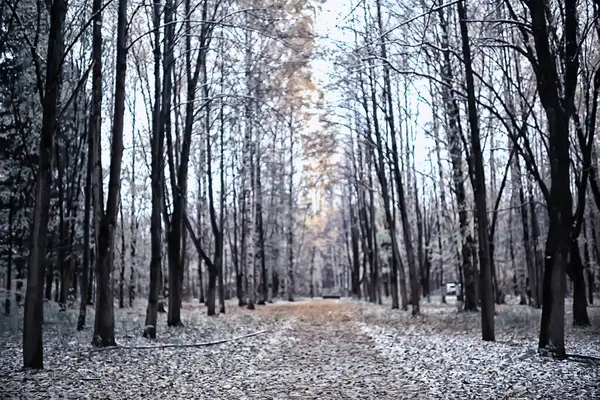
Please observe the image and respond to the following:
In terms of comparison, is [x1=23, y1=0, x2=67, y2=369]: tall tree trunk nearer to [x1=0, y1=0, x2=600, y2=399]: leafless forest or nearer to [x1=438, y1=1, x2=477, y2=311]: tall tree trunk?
[x1=0, y1=0, x2=600, y2=399]: leafless forest

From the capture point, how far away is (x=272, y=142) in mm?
34656

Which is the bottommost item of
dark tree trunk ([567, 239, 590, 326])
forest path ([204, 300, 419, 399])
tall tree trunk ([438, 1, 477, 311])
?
forest path ([204, 300, 419, 399])

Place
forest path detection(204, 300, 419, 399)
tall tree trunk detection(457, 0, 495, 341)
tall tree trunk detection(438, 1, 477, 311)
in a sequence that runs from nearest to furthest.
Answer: forest path detection(204, 300, 419, 399)
tall tree trunk detection(457, 0, 495, 341)
tall tree trunk detection(438, 1, 477, 311)

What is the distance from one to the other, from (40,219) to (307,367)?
198 inches

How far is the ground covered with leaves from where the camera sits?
6.80 m

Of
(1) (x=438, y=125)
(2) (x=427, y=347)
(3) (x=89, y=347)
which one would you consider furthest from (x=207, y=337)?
(1) (x=438, y=125)

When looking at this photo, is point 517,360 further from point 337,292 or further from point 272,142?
point 337,292

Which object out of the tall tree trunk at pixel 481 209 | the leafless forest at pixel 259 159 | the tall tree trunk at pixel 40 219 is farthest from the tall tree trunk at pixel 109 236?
the tall tree trunk at pixel 481 209

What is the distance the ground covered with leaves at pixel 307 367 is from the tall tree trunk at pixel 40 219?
0.47 metres

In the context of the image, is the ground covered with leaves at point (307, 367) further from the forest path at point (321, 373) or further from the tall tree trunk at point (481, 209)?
the tall tree trunk at point (481, 209)

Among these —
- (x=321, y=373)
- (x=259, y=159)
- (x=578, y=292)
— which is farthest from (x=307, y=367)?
(x=259, y=159)

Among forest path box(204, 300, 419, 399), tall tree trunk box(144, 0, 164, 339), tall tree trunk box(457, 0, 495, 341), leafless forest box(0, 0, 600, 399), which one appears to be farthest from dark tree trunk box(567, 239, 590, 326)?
tall tree trunk box(144, 0, 164, 339)

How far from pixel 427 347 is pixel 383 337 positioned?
95.3 inches

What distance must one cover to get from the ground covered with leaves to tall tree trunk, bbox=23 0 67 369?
47 cm
